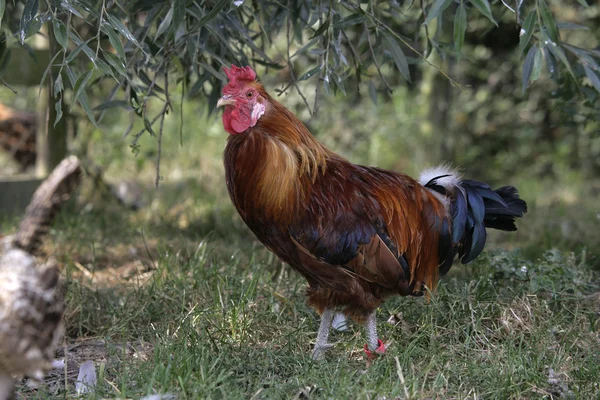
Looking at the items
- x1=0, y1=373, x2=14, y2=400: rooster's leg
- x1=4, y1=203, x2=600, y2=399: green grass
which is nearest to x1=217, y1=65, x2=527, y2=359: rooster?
x1=4, y1=203, x2=600, y2=399: green grass

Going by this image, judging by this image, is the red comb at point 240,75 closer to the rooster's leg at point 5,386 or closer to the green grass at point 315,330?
the green grass at point 315,330

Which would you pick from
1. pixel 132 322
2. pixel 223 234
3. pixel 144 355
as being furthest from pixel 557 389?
pixel 223 234

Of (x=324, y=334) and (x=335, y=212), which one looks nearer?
(x=335, y=212)

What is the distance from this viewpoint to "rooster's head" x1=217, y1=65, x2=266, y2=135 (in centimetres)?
329

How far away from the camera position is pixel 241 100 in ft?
10.8

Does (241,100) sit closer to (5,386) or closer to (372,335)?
(372,335)

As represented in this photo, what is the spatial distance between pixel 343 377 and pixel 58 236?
9.66ft

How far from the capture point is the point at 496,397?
2.95 metres

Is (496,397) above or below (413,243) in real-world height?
below

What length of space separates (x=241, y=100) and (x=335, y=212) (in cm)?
69

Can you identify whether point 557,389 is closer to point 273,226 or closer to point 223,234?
point 273,226

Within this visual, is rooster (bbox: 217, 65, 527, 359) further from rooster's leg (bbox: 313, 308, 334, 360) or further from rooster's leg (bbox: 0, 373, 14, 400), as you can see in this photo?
rooster's leg (bbox: 0, 373, 14, 400)

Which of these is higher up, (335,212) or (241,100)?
(241,100)

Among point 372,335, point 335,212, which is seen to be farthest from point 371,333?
point 335,212
